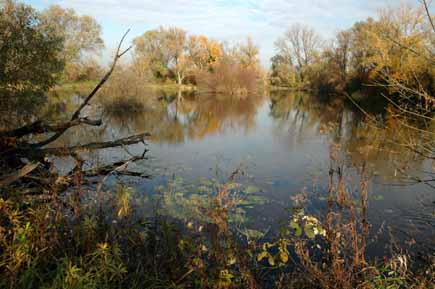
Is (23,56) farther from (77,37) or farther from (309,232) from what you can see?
(77,37)

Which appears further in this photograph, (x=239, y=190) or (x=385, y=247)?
(x=239, y=190)

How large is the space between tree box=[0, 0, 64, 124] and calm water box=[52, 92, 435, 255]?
90.9 inches

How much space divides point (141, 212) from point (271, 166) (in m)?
4.75

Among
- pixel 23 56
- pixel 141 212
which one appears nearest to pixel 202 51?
pixel 23 56

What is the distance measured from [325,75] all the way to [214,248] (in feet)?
148

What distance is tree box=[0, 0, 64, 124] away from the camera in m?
8.63

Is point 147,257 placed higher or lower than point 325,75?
lower

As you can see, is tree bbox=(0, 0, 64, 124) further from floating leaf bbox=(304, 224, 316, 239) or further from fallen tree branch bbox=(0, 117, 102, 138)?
floating leaf bbox=(304, 224, 316, 239)

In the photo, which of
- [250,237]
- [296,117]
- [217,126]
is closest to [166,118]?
[217,126]

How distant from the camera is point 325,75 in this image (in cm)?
4416

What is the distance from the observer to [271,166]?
30.0 feet

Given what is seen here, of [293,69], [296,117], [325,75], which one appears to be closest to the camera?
[296,117]

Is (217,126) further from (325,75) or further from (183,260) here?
(325,75)

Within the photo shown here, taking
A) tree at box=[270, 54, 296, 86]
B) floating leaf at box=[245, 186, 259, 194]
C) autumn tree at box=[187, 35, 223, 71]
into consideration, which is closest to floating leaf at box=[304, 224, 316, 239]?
floating leaf at box=[245, 186, 259, 194]
